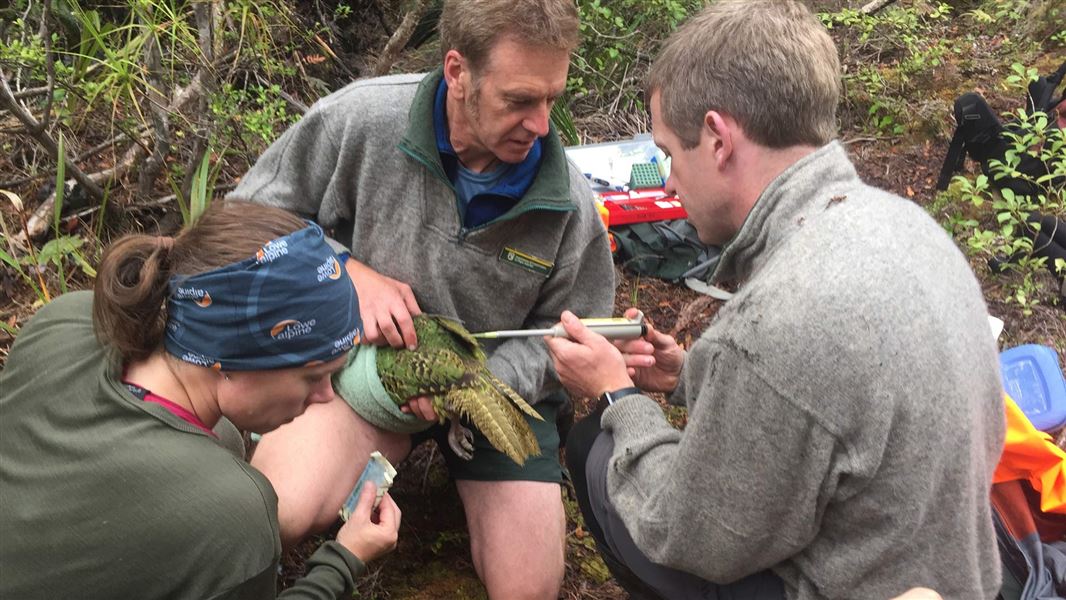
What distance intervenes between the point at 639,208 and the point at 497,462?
216 cm

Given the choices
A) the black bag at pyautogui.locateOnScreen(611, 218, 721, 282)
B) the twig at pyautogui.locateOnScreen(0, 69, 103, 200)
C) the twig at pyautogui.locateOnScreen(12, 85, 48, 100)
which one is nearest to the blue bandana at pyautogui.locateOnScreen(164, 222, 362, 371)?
the twig at pyautogui.locateOnScreen(0, 69, 103, 200)

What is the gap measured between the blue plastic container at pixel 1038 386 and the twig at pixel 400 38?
3258 millimetres

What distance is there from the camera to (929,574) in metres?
1.79

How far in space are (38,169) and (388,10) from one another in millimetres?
2484

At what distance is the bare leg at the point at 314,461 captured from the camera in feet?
8.14

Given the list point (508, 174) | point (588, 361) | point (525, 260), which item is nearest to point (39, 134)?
point (508, 174)

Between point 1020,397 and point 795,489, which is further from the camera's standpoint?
point 1020,397

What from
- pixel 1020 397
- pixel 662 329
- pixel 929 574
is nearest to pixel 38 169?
pixel 662 329

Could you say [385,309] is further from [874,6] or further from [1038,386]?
[874,6]

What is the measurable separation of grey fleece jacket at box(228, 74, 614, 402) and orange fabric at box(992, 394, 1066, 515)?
1.40m

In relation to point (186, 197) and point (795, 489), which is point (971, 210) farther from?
point (186, 197)

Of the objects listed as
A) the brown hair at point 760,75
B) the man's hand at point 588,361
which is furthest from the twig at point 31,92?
the brown hair at point 760,75

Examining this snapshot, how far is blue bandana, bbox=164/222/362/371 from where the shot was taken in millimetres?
1643

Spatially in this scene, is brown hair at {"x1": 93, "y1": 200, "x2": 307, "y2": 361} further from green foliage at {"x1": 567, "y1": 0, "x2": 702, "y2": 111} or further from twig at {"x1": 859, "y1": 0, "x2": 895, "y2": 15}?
twig at {"x1": 859, "y1": 0, "x2": 895, "y2": 15}
